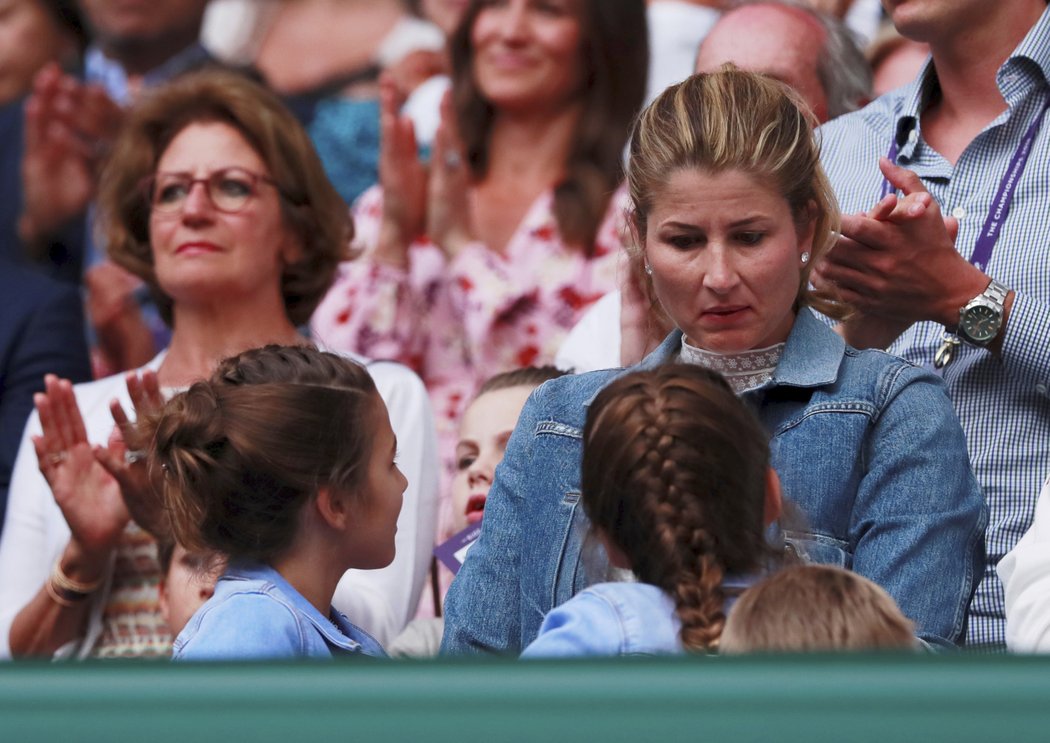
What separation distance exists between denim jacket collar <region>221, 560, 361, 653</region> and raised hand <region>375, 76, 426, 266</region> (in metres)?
1.70

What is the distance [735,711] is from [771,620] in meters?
0.36

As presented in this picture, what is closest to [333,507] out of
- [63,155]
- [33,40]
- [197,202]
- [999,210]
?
[999,210]

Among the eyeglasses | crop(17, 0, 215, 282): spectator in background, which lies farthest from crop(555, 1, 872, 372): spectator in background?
crop(17, 0, 215, 282): spectator in background

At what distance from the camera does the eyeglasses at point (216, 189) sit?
10.3ft

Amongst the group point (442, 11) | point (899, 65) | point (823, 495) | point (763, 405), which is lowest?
point (823, 495)

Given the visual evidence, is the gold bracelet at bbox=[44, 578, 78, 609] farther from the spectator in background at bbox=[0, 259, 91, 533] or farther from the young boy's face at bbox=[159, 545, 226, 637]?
the spectator in background at bbox=[0, 259, 91, 533]

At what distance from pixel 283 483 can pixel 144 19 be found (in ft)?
9.69

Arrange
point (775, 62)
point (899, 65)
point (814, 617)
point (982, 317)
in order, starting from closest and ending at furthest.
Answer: point (814, 617), point (982, 317), point (775, 62), point (899, 65)

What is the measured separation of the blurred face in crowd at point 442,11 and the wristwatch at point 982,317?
229cm

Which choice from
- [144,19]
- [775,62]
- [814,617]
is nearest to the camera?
[814,617]

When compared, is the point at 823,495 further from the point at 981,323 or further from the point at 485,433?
the point at 485,433

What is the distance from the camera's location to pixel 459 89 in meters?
3.86

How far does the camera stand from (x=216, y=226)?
10.2ft

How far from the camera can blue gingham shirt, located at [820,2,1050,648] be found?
2258 mm
